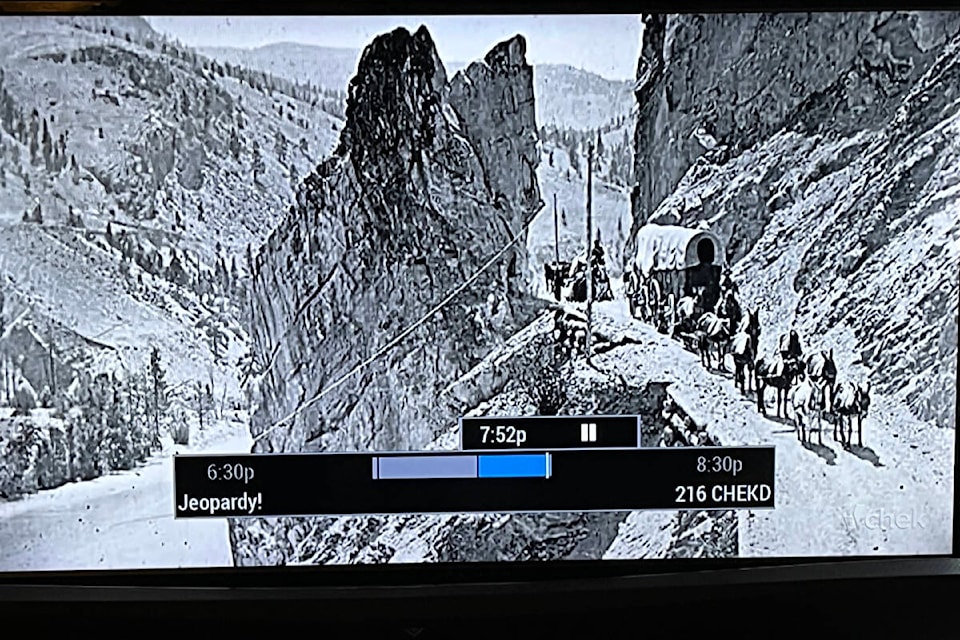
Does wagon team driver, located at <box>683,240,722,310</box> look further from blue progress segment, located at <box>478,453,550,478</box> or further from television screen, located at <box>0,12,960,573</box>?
blue progress segment, located at <box>478,453,550,478</box>

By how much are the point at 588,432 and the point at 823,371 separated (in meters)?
0.27

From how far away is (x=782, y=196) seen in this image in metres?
1.40

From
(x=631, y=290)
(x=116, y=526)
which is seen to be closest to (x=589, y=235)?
(x=631, y=290)

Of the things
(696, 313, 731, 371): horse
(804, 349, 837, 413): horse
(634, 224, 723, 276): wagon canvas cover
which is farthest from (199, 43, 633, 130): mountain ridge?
(804, 349, 837, 413): horse

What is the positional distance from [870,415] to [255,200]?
73 cm

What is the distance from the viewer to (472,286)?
1.39 meters

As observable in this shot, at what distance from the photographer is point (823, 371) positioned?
1.41 meters

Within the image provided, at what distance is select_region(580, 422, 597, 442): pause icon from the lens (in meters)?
1.41

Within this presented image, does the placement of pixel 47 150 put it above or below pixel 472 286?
above

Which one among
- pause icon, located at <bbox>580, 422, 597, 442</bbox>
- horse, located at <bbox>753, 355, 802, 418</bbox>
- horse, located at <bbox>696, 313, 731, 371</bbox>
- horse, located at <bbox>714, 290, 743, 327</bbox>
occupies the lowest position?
pause icon, located at <bbox>580, 422, 597, 442</bbox>

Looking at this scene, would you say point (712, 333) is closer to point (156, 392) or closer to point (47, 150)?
point (156, 392)

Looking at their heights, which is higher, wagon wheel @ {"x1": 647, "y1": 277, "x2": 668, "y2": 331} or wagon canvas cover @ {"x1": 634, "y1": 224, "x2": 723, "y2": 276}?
wagon canvas cover @ {"x1": 634, "y1": 224, "x2": 723, "y2": 276}

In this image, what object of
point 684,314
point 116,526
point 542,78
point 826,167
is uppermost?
point 542,78
